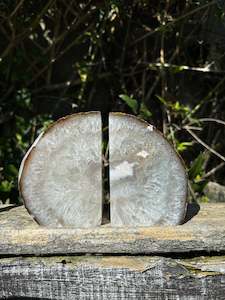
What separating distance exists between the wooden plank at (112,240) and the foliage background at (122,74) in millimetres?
1285

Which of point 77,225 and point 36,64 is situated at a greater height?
point 36,64

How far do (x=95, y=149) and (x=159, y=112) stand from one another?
1569 millimetres

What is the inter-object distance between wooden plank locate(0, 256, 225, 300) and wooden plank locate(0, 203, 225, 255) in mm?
28

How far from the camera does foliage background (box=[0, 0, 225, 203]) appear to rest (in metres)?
3.12

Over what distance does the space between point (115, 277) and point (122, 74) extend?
1726 millimetres

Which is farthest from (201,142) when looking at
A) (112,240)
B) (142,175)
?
(112,240)

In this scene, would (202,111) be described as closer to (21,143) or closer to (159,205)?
(21,143)

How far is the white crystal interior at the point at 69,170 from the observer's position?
1.81 metres

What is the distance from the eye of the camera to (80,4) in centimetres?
304

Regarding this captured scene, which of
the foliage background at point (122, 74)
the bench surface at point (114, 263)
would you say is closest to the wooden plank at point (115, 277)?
the bench surface at point (114, 263)

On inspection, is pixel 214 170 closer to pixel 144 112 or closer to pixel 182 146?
pixel 182 146

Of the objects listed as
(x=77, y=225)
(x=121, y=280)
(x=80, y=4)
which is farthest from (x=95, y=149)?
(x=80, y=4)

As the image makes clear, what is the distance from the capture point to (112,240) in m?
1.75

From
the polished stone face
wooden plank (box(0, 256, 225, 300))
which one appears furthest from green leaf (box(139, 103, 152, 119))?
wooden plank (box(0, 256, 225, 300))
